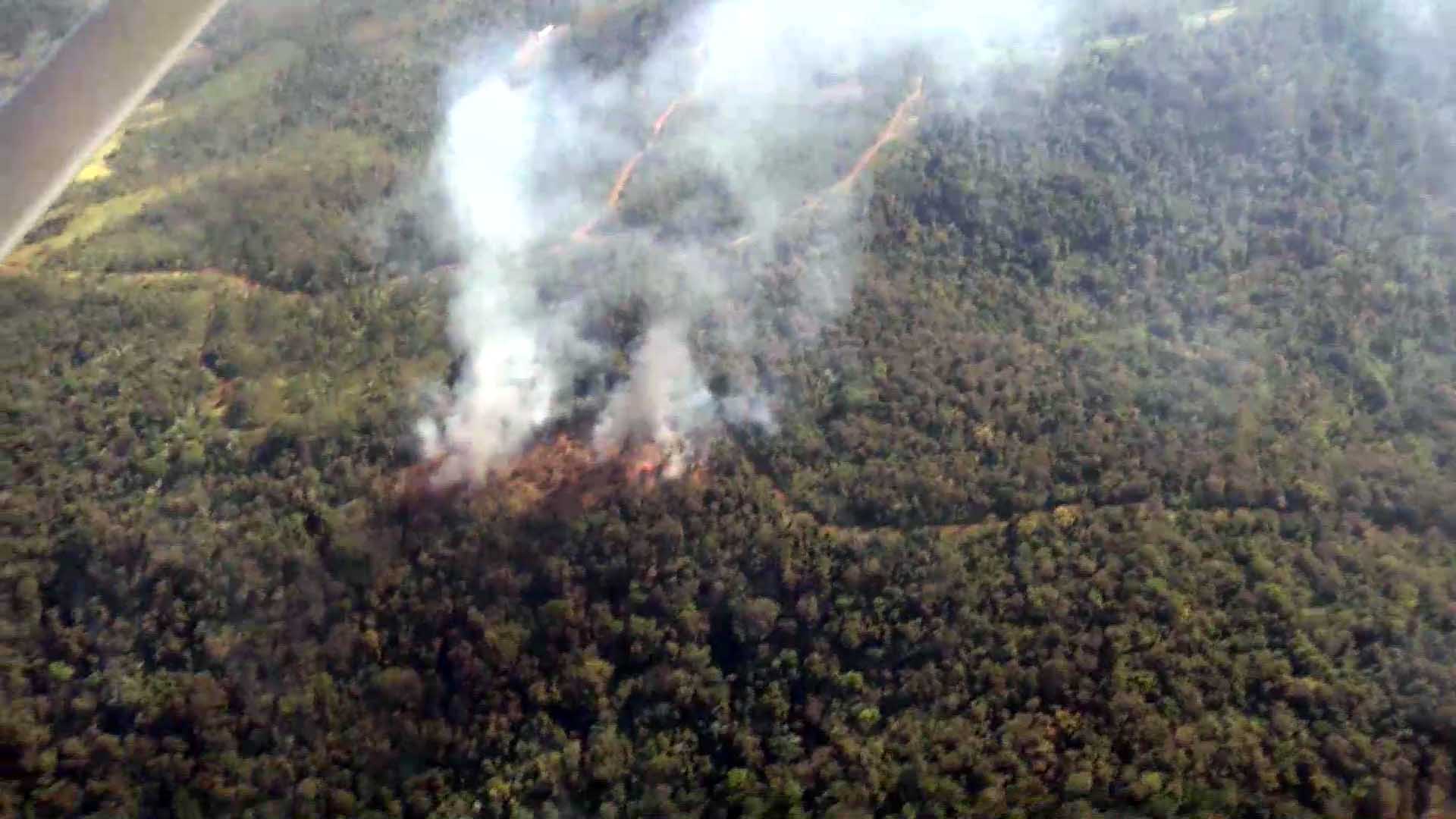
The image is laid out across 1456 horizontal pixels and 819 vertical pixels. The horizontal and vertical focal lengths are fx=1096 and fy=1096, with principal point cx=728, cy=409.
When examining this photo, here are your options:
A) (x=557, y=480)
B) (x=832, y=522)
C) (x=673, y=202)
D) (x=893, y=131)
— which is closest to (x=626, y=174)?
(x=673, y=202)

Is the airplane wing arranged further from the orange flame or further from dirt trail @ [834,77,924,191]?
dirt trail @ [834,77,924,191]

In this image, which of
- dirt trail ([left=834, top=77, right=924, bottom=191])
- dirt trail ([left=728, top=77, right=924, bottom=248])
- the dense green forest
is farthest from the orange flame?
dirt trail ([left=834, top=77, right=924, bottom=191])

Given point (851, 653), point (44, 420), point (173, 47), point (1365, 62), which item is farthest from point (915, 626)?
point (1365, 62)

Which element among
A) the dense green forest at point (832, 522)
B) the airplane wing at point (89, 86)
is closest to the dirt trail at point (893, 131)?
the dense green forest at point (832, 522)

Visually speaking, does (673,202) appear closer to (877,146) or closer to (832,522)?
(877,146)

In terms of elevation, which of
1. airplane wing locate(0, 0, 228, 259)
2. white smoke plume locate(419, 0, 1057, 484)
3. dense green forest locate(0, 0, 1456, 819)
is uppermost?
airplane wing locate(0, 0, 228, 259)

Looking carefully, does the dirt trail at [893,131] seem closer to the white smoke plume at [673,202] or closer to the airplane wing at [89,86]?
the white smoke plume at [673,202]
